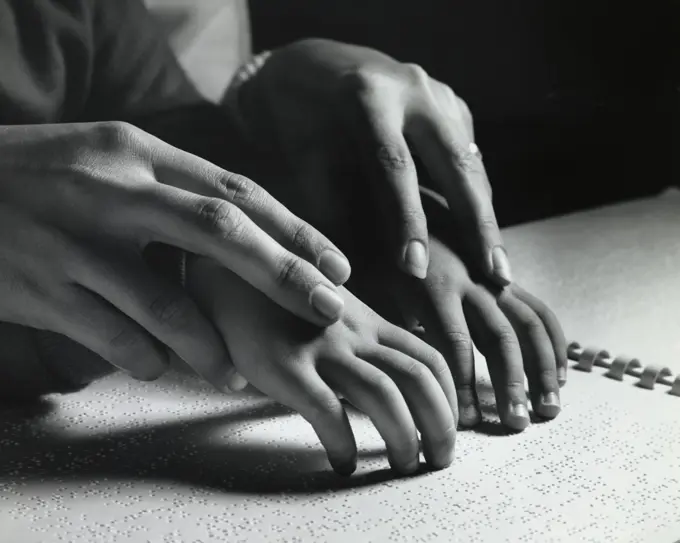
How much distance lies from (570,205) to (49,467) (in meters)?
1.10

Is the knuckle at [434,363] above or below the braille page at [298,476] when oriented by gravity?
above

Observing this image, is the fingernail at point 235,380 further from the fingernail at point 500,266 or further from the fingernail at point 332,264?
the fingernail at point 500,266

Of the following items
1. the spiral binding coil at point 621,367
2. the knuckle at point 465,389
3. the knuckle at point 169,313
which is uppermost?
the knuckle at point 169,313

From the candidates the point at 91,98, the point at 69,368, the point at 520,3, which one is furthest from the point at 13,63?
the point at 520,3

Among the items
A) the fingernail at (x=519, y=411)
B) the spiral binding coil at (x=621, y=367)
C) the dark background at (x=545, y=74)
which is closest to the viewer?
the fingernail at (x=519, y=411)

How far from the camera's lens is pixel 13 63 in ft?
2.42

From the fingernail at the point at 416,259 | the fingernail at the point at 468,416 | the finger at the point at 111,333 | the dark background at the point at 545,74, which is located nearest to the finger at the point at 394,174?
the fingernail at the point at 416,259

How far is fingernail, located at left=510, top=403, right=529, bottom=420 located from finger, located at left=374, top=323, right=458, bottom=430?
0.21ft

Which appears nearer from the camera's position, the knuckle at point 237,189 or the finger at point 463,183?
the knuckle at point 237,189

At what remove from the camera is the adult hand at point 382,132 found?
0.71 m

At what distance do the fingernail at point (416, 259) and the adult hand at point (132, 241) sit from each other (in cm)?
11

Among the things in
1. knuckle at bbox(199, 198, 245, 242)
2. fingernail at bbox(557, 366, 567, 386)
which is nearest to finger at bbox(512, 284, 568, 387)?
fingernail at bbox(557, 366, 567, 386)

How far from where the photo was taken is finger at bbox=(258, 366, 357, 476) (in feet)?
1.83

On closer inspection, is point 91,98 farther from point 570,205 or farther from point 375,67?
point 570,205
